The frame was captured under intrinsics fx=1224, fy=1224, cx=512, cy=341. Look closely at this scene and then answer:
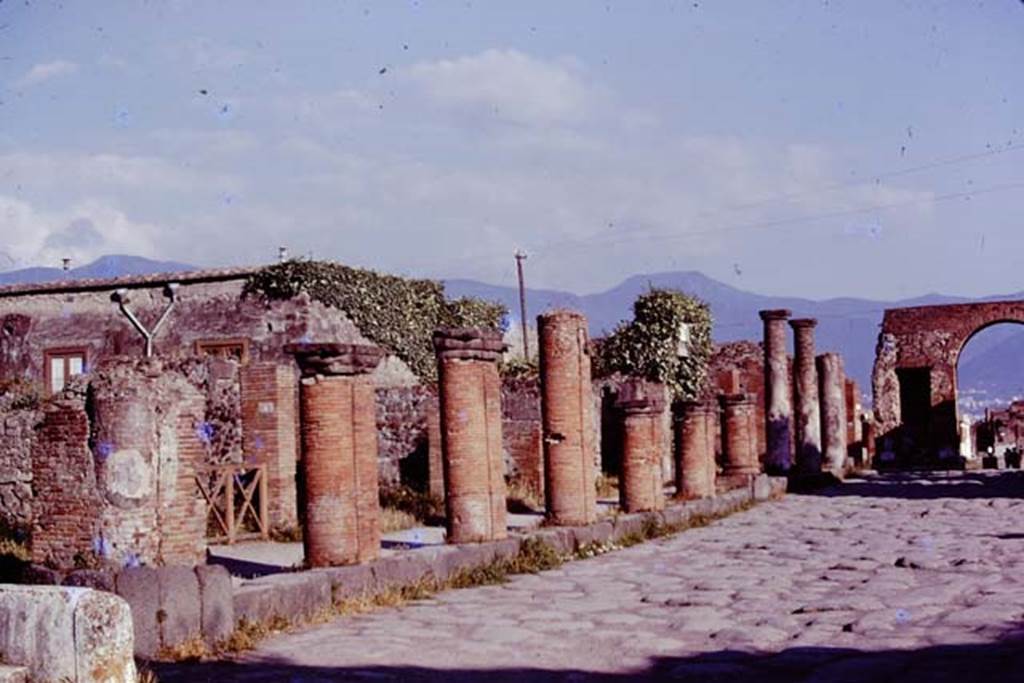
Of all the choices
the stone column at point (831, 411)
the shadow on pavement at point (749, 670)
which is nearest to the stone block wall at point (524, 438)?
the stone column at point (831, 411)

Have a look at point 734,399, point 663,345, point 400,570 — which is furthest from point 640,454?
point 663,345

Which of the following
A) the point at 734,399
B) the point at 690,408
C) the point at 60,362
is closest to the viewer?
the point at 690,408

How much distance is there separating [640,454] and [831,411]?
1357 cm

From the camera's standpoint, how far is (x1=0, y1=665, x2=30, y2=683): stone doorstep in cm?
559

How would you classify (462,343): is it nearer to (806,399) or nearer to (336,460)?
(336,460)

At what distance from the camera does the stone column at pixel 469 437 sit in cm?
1212

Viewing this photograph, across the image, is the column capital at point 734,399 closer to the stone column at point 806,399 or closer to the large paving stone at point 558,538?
the stone column at point 806,399

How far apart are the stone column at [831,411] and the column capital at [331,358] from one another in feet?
65.0

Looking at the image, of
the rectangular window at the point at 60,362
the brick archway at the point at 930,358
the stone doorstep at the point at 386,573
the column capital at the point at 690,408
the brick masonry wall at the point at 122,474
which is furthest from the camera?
the brick archway at the point at 930,358

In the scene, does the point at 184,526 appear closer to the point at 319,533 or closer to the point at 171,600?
the point at 171,600

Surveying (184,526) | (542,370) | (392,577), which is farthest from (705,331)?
(184,526)

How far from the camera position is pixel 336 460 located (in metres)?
10.3

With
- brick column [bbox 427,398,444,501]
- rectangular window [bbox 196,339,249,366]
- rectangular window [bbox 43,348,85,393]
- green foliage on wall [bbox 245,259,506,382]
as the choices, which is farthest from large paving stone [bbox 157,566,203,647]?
rectangular window [bbox 43,348,85,393]

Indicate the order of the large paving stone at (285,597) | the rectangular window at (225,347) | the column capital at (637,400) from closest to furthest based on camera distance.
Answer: the large paving stone at (285,597), the column capital at (637,400), the rectangular window at (225,347)
